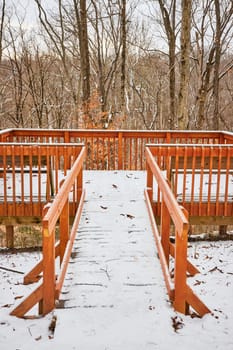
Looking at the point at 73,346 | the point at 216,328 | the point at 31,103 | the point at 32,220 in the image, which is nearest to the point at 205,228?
the point at 32,220

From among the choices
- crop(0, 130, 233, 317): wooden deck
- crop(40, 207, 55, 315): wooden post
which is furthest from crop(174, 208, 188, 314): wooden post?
crop(40, 207, 55, 315): wooden post

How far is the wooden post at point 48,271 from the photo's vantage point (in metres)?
3.11

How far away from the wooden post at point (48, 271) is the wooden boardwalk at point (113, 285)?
12 cm

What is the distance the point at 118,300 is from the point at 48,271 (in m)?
0.77

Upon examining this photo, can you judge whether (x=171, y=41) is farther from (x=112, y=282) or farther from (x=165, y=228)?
(x=112, y=282)

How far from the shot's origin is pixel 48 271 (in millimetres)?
3193

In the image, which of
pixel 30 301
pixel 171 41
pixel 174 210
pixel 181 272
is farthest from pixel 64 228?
pixel 171 41

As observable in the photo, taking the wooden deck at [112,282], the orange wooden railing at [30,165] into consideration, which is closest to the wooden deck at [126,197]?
the orange wooden railing at [30,165]

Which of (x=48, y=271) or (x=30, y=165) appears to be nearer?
(x=48, y=271)

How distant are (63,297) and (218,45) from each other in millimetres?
14107

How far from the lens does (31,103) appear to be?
21094 millimetres

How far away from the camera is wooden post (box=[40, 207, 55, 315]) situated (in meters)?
3.11

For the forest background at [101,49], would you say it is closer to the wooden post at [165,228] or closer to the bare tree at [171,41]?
the bare tree at [171,41]

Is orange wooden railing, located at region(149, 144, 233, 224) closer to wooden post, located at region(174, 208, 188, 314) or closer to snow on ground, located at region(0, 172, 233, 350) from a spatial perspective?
snow on ground, located at region(0, 172, 233, 350)
